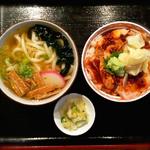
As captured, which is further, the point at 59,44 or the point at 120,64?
the point at 59,44

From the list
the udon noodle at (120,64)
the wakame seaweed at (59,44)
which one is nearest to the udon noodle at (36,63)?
the wakame seaweed at (59,44)

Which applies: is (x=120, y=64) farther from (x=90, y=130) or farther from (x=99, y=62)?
(x=90, y=130)

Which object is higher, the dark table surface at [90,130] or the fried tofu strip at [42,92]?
the fried tofu strip at [42,92]

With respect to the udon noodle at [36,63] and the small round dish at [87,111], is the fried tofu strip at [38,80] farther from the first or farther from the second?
the small round dish at [87,111]

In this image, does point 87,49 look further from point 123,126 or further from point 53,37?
point 123,126

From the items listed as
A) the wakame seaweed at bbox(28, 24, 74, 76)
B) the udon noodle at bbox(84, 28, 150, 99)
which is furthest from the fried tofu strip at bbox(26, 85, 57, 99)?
the udon noodle at bbox(84, 28, 150, 99)

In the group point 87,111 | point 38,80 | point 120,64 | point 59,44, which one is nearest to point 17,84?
point 38,80
